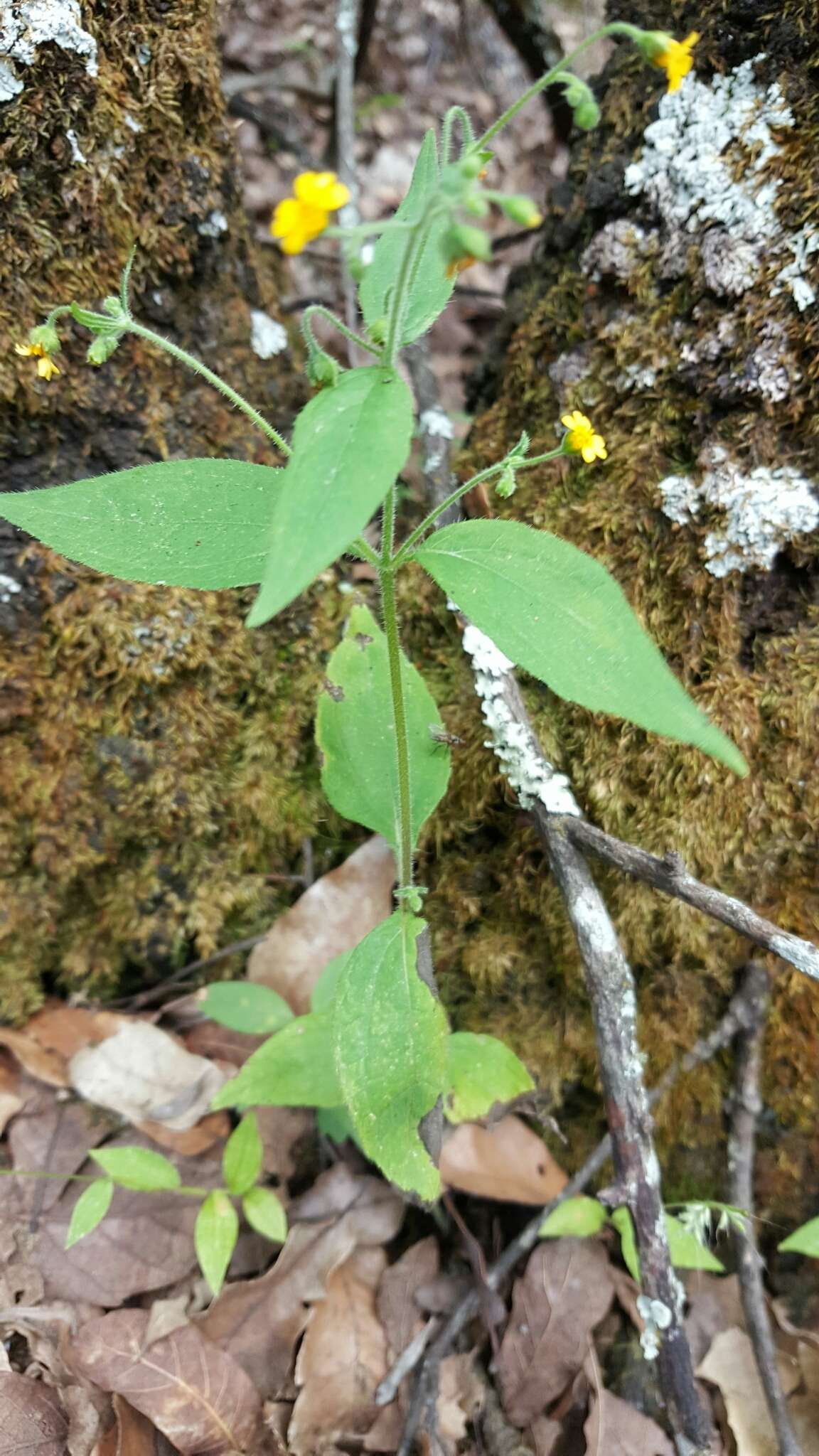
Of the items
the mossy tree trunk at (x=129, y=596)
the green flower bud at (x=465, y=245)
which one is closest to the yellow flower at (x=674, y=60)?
the green flower bud at (x=465, y=245)

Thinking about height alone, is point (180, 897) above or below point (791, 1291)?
above

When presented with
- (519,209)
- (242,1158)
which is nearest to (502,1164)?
(242,1158)

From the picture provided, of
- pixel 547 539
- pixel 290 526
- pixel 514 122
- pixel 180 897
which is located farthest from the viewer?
pixel 514 122

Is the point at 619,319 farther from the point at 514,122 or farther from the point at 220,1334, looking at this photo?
the point at 514,122

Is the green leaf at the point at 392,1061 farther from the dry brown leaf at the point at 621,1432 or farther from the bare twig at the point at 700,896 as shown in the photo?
the dry brown leaf at the point at 621,1432

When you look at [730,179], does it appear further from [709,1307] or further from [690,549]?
[709,1307]

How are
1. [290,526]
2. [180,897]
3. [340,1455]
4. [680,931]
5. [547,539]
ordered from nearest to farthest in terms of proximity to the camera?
[290,526] → [547,539] → [340,1455] → [680,931] → [180,897]

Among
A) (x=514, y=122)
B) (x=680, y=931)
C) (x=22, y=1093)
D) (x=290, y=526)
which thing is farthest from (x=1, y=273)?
(x=514, y=122)
